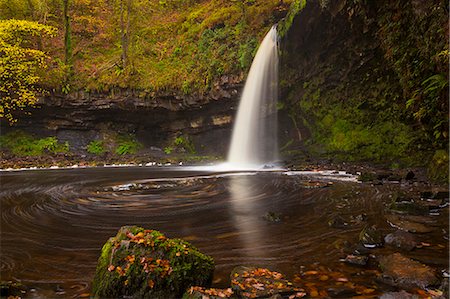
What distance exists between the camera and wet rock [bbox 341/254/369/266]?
4109 millimetres

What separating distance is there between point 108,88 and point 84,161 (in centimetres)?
678

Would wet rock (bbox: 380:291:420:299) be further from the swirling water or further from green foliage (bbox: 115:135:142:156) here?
green foliage (bbox: 115:135:142:156)

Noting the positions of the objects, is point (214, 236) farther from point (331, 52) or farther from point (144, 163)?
point (144, 163)

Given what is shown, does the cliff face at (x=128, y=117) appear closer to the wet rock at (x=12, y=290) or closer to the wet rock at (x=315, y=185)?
the wet rock at (x=315, y=185)

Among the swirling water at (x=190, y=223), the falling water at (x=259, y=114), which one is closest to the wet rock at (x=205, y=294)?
the swirling water at (x=190, y=223)

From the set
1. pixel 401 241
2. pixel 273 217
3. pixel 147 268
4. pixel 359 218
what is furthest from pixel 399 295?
pixel 273 217

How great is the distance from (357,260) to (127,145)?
87.7 ft

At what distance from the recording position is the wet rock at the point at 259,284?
326 centimetres

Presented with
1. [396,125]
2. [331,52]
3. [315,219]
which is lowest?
[315,219]

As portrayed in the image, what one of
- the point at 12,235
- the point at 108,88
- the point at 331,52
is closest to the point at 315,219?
the point at 12,235

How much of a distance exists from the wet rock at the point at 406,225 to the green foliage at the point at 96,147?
84.1 ft

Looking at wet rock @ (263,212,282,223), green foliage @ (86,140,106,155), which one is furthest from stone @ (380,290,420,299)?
green foliage @ (86,140,106,155)

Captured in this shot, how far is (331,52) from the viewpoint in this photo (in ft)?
60.6

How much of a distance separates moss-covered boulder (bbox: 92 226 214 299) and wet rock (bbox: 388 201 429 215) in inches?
193
